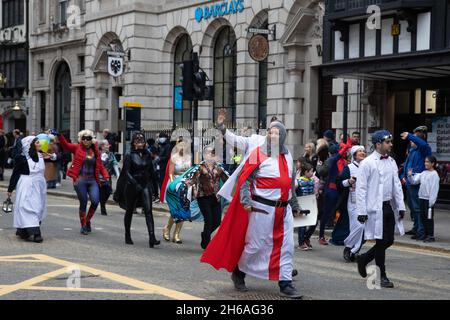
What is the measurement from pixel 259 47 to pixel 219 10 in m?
3.41

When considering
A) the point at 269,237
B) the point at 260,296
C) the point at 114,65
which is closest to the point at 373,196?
the point at 269,237

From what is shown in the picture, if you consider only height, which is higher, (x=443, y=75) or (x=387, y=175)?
(x=443, y=75)

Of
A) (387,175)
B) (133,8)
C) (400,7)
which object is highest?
(133,8)

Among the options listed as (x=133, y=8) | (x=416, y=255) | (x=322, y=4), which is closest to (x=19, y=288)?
(x=416, y=255)

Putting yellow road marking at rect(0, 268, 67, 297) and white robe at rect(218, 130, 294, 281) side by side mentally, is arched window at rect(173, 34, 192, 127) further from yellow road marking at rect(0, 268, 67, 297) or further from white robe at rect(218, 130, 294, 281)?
white robe at rect(218, 130, 294, 281)

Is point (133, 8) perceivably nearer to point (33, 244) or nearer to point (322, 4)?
point (322, 4)

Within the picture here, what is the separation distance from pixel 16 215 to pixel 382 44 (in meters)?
10.6

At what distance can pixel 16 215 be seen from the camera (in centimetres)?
1259

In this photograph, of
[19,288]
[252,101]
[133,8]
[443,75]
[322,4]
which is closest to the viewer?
[19,288]

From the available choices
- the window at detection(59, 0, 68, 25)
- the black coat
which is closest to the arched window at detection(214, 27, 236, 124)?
the window at detection(59, 0, 68, 25)

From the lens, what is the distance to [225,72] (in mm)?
28688

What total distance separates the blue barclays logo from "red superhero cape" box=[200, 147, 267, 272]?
1904 cm

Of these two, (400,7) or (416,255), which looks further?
(400,7)

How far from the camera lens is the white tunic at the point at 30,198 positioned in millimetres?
12516
